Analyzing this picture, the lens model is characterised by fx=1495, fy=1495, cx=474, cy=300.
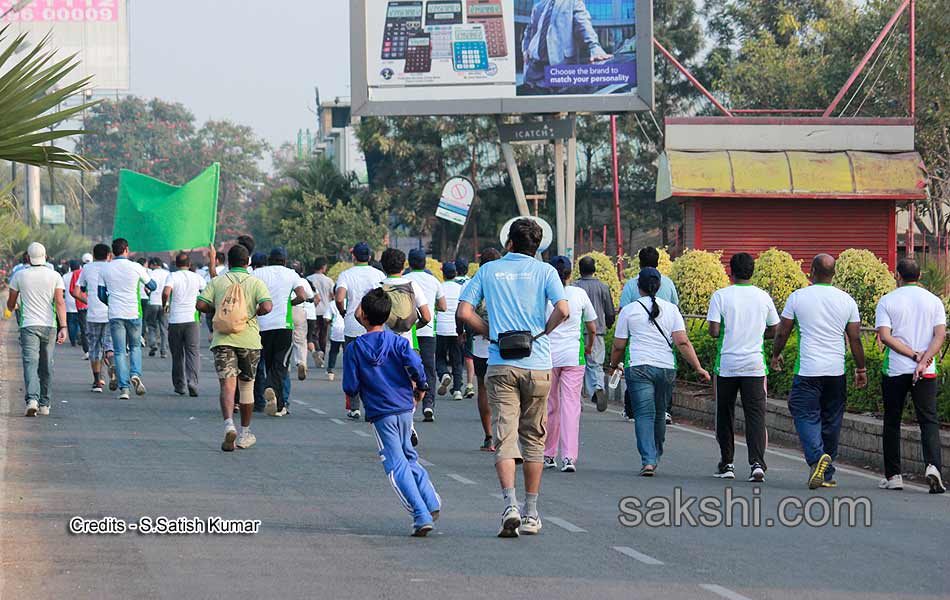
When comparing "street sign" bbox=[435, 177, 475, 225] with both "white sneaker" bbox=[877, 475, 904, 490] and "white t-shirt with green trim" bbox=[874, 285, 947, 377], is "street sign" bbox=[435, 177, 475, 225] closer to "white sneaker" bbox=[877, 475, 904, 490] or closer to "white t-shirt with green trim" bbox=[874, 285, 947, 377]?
"white t-shirt with green trim" bbox=[874, 285, 947, 377]

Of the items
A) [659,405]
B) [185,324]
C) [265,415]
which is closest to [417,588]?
[659,405]

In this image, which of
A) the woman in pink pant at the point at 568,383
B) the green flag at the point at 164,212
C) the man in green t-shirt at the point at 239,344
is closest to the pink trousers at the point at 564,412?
the woman in pink pant at the point at 568,383

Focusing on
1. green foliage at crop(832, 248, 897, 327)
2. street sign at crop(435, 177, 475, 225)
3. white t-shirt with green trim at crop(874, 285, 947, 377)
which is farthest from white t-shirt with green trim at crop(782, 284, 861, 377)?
street sign at crop(435, 177, 475, 225)

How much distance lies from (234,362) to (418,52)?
18851 millimetres

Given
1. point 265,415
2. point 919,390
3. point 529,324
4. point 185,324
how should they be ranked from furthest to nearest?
point 185,324
point 265,415
point 919,390
point 529,324

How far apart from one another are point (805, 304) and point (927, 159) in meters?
31.6

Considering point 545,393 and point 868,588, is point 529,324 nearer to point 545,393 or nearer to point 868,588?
point 545,393

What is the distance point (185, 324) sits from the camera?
19609 mm

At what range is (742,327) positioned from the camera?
12.1 metres

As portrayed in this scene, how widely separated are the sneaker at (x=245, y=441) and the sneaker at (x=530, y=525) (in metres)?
5.03

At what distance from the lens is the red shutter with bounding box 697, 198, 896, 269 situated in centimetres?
3312

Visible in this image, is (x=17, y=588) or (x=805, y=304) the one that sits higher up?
(x=805, y=304)

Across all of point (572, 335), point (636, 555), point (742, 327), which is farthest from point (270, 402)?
point (636, 555)

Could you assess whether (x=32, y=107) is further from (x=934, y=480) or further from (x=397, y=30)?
(x=397, y=30)
